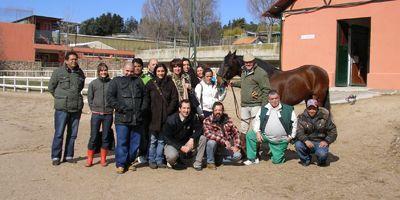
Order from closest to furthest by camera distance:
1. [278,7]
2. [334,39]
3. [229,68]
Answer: [229,68]
[334,39]
[278,7]

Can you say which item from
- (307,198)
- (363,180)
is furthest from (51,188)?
(363,180)

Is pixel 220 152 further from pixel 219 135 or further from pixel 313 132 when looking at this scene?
pixel 313 132

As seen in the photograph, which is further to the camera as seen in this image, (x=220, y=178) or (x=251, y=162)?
(x=251, y=162)

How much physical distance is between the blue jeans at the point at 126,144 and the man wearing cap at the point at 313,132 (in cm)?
234

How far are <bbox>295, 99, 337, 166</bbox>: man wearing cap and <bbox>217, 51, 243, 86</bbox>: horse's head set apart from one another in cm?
176

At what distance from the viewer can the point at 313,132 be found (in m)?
6.58

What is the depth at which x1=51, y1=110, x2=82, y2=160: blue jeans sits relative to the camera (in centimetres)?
672

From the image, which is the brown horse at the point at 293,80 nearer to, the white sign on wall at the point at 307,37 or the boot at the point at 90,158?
the boot at the point at 90,158

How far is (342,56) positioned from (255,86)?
10.1 metres

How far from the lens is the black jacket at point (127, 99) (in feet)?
20.4

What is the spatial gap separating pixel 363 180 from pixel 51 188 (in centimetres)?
392

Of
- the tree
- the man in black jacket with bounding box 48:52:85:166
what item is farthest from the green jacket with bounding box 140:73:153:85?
the tree

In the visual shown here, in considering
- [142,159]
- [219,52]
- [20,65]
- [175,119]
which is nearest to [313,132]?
[175,119]

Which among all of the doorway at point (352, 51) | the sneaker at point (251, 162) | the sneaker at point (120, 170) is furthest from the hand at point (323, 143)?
the doorway at point (352, 51)
